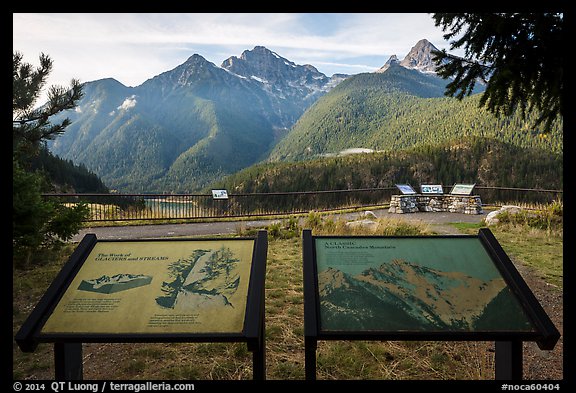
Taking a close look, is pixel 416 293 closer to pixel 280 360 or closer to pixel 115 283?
pixel 280 360

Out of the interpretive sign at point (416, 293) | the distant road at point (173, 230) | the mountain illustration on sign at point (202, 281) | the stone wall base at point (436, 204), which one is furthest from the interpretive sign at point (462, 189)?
the mountain illustration on sign at point (202, 281)

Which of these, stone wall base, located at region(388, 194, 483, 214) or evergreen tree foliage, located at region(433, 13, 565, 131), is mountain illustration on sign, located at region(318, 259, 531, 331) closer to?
→ evergreen tree foliage, located at region(433, 13, 565, 131)

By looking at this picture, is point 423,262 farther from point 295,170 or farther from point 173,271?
point 295,170

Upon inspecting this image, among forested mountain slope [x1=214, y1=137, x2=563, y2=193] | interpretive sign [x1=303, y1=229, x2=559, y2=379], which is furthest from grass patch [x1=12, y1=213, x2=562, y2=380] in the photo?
forested mountain slope [x1=214, y1=137, x2=563, y2=193]

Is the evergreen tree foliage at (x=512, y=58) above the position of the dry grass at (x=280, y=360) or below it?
above

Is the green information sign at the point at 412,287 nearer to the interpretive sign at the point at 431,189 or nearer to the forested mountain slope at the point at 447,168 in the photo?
the interpretive sign at the point at 431,189
